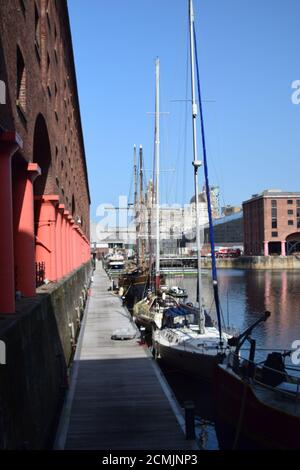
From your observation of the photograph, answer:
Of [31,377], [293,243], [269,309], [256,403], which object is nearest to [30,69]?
[31,377]

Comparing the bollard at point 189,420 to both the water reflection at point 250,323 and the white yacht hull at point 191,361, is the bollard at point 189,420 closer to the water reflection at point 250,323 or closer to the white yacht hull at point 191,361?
the water reflection at point 250,323

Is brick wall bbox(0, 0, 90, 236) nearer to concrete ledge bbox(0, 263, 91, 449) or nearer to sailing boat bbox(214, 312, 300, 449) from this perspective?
concrete ledge bbox(0, 263, 91, 449)

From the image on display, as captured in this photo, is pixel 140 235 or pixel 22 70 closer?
pixel 22 70

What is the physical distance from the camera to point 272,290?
83.8 m

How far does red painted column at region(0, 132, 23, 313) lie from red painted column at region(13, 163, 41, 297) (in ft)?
13.5

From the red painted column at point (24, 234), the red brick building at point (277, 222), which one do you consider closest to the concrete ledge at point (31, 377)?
the red painted column at point (24, 234)

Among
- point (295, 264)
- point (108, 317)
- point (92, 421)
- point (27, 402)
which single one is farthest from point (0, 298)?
point (295, 264)

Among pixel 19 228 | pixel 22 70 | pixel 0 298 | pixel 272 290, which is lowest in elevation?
pixel 272 290

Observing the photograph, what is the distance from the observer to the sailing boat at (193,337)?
21.8 meters

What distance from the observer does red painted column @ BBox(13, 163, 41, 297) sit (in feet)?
56.3

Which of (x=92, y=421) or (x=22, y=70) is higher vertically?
(x=22, y=70)

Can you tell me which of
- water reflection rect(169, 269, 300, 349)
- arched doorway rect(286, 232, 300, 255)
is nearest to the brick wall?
water reflection rect(169, 269, 300, 349)
